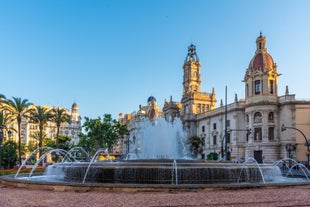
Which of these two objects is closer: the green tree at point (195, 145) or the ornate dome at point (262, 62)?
the ornate dome at point (262, 62)

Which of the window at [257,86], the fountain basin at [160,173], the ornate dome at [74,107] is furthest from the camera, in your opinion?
the ornate dome at [74,107]

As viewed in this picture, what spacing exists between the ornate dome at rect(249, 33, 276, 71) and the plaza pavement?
44.8 metres

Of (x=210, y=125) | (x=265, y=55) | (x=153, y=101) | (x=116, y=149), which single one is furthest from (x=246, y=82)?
(x=116, y=149)

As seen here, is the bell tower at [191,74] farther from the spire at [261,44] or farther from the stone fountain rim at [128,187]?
the stone fountain rim at [128,187]

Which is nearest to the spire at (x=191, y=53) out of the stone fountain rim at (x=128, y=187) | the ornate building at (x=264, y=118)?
the ornate building at (x=264, y=118)

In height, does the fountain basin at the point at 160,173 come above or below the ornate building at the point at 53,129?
below

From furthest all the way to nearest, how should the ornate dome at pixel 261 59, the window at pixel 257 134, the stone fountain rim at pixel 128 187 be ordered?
1. the ornate dome at pixel 261 59
2. the window at pixel 257 134
3. the stone fountain rim at pixel 128 187

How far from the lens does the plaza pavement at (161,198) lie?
951cm

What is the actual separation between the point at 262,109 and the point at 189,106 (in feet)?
88.5

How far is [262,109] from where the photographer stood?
5294 cm

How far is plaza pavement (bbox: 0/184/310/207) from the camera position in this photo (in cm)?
951

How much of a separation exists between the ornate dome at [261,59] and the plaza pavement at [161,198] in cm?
4484

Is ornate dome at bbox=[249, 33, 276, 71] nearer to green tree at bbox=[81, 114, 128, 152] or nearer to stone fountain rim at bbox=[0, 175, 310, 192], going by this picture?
green tree at bbox=[81, 114, 128, 152]

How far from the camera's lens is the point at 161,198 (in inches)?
415
